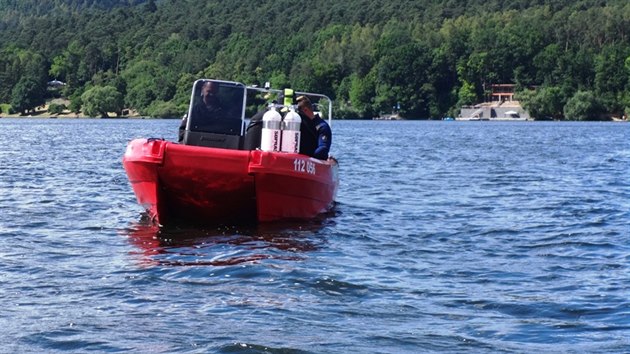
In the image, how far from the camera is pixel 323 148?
17.4 meters

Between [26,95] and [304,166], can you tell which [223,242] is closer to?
[304,166]

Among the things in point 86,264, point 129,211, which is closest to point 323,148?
point 129,211

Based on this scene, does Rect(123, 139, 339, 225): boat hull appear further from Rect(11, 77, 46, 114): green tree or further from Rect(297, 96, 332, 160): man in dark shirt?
Rect(11, 77, 46, 114): green tree

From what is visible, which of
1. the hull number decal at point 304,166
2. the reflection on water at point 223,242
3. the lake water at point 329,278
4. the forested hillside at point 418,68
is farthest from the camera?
the forested hillside at point 418,68

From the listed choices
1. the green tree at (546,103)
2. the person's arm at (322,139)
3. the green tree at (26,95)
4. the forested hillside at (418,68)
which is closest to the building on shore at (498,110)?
the forested hillside at (418,68)

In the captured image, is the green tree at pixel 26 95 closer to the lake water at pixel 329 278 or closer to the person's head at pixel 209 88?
the lake water at pixel 329 278

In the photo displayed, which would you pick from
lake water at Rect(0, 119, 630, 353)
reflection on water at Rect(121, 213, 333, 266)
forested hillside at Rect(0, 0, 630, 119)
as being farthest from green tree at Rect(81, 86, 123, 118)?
reflection on water at Rect(121, 213, 333, 266)

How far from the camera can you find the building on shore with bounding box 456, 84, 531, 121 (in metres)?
147

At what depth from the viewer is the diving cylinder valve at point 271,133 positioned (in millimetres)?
16312

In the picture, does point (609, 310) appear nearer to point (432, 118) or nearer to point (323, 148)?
point (323, 148)

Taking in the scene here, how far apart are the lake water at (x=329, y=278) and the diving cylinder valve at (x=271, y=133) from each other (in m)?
1.15

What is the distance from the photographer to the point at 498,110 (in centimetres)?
15250

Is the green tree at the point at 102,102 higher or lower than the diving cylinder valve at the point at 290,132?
lower

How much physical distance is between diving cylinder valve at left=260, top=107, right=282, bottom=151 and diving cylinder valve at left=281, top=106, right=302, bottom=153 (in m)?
0.07
